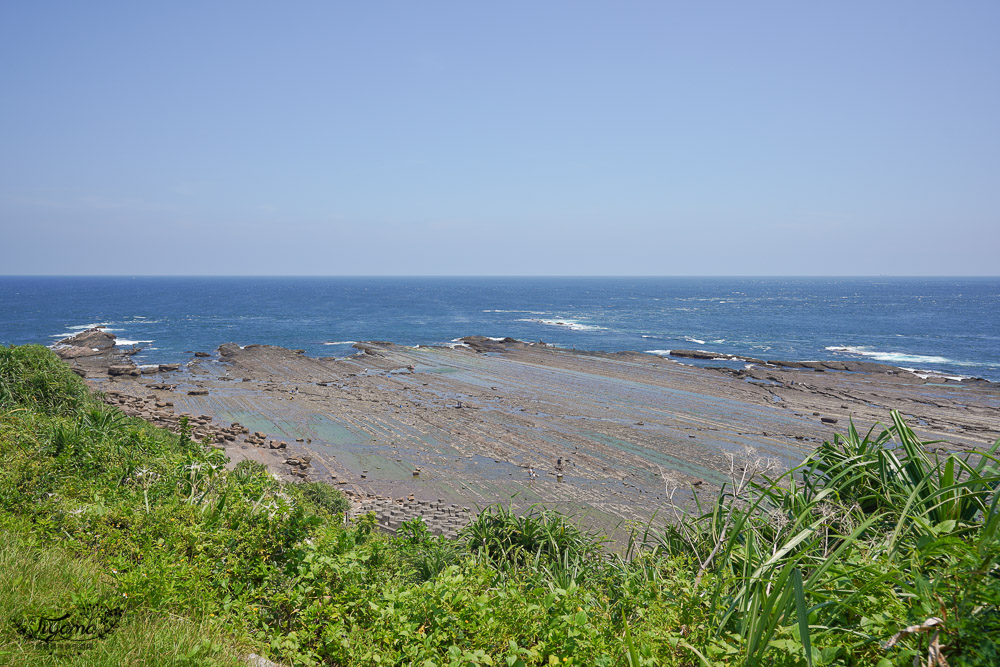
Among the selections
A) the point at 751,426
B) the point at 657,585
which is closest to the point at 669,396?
the point at 751,426

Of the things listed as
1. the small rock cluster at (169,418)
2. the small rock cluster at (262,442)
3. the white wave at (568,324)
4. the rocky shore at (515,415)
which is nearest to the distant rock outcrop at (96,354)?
the rocky shore at (515,415)

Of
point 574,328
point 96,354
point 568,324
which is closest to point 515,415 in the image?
point 96,354

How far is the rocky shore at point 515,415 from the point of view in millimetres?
20312

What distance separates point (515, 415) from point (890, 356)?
42.7 m

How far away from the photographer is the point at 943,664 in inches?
74.8

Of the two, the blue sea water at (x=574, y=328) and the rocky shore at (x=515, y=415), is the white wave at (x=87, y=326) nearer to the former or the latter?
the blue sea water at (x=574, y=328)

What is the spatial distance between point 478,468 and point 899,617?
20564 mm

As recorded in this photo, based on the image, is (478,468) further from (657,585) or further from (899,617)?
(899,617)

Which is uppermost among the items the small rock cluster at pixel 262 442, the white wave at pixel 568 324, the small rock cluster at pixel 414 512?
the white wave at pixel 568 324

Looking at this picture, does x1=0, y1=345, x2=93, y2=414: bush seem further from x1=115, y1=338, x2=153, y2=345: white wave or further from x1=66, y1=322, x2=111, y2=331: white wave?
x1=66, y1=322, x2=111, y2=331: white wave

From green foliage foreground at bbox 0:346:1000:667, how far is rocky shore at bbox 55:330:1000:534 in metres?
7.85

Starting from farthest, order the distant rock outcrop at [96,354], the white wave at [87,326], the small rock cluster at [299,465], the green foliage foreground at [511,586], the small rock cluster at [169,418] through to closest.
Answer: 1. the white wave at [87,326]
2. the distant rock outcrop at [96,354]
3. the small rock cluster at [169,418]
4. the small rock cluster at [299,465]
5. the green foliage foreground at [511,586]

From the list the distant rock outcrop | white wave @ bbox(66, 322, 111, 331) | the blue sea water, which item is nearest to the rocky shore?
the distant rock outcrop

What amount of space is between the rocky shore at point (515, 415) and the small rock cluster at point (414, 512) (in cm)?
7
